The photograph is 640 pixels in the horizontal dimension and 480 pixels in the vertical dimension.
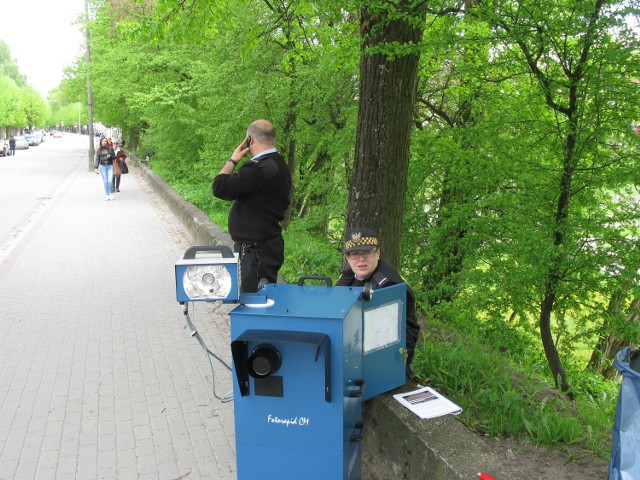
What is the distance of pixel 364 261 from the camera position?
12.1 ft

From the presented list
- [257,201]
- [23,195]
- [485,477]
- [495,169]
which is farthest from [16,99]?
[485,477]

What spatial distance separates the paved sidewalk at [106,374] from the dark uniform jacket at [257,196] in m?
1.41

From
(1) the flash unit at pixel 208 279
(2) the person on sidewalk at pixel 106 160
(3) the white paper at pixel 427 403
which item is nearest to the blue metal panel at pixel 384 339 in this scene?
(3) the white paper at pixel 427 403

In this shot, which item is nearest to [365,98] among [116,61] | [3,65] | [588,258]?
[588,258]

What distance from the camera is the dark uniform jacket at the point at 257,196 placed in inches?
168

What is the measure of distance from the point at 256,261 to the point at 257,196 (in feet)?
1.68

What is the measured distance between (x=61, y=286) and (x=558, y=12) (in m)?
7.21

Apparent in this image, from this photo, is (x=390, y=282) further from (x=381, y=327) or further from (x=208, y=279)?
(x=208, y=279)

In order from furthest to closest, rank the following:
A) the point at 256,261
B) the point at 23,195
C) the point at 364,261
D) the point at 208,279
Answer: the point at 23,195, the point at 256,261, the point at 364,261, the point at 208,279

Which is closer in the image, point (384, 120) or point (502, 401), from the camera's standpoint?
point (502, 401)

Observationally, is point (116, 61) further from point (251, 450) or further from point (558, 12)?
point (251, 450)

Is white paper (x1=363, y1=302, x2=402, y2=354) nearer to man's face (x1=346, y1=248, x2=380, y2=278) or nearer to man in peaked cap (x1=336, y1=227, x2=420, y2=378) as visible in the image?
man in peaked cap (x1=336, y1=227, x2=420, y2=378)

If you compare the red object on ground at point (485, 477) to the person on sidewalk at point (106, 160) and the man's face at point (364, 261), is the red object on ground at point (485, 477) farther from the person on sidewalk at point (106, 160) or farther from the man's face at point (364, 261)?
the person on sidewalk at point (106, 160)

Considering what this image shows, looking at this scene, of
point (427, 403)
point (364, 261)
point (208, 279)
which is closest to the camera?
point (208, 279)
